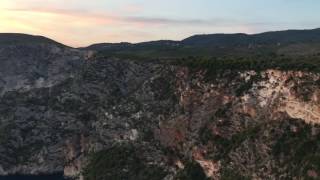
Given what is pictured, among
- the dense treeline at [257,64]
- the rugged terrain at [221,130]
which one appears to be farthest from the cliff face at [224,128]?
the dense treeline at [257,64]

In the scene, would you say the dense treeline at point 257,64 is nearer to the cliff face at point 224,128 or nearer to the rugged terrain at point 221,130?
the rugged terrain at point 221,130

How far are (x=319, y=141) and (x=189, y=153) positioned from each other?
4067 cm

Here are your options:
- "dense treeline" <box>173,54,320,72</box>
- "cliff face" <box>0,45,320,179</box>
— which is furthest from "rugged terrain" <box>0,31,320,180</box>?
"dense treeline" <box>173,54,320,72</box>

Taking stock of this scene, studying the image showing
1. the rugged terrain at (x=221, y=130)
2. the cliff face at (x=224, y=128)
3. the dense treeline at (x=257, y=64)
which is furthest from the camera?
the dense treeline at (x=257, y=64)

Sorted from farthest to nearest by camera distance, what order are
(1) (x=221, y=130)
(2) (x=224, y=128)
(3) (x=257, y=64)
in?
1. (3) (x=257, y=64)
2. (1) (x=221, y=130)
3. (2) (x=224, y=128)

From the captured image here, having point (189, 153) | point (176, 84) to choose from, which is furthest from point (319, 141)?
point (176, 84)

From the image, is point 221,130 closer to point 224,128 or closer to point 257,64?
point 224,128

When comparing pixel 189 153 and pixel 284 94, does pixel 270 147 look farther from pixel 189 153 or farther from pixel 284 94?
pixel 189 153

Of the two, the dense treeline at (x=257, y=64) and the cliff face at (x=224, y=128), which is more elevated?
the dense treeline at (x=257, y=64)

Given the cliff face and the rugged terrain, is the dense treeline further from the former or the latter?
the cliff face

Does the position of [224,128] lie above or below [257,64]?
below

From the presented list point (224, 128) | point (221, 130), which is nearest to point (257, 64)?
point (224, 128)

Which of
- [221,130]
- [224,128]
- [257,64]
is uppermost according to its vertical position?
[257,64]

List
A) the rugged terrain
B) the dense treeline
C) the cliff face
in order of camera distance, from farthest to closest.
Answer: the dense treeline < the rugged terrain < the cliff face
